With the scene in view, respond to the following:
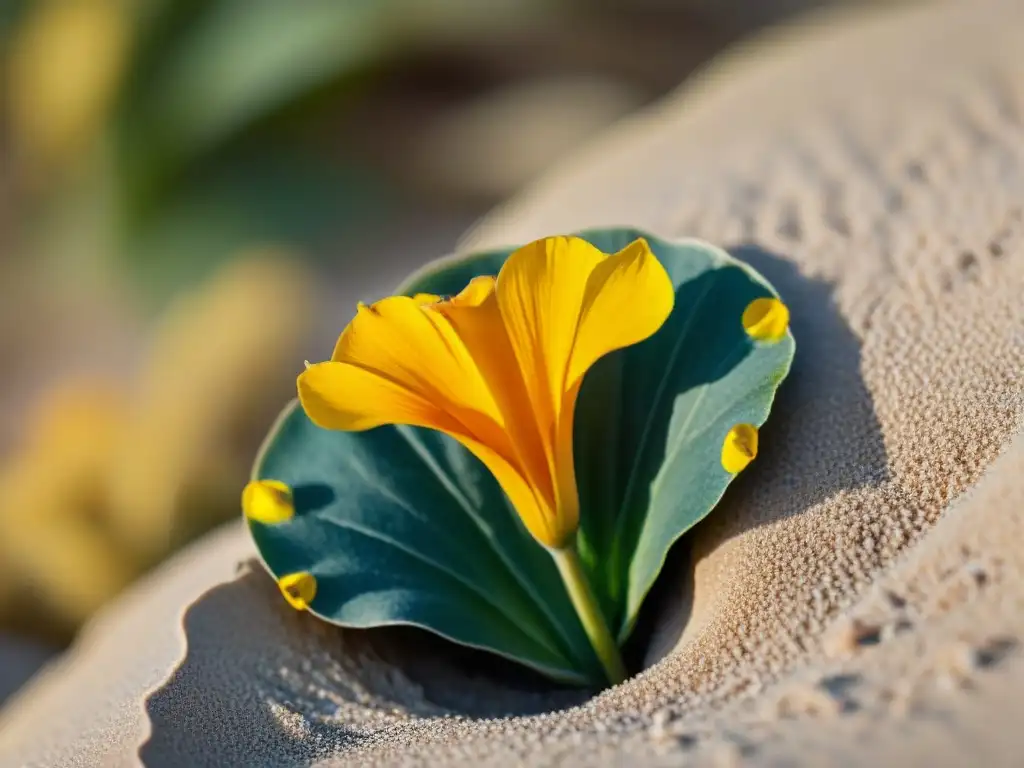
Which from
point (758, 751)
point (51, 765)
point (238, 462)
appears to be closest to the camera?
point (758, 751)

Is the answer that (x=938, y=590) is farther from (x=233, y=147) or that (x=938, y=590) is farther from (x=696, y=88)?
(x=233, y=147)

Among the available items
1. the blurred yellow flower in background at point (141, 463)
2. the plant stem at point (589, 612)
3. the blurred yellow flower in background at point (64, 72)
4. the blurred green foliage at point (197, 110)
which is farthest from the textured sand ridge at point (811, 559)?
the blurred yellow flower in background at point (64, 72)

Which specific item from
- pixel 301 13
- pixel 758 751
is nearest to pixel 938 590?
pixel 758 751

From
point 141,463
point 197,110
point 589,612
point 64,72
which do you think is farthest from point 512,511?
point 64,72

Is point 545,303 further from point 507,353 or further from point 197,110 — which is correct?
point 197,110

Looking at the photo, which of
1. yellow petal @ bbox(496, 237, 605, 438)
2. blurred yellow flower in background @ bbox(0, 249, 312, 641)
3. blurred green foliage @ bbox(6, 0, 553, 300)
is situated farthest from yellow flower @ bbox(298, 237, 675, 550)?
blurred green foliage @ bbox(6, 0, 553, 300)
